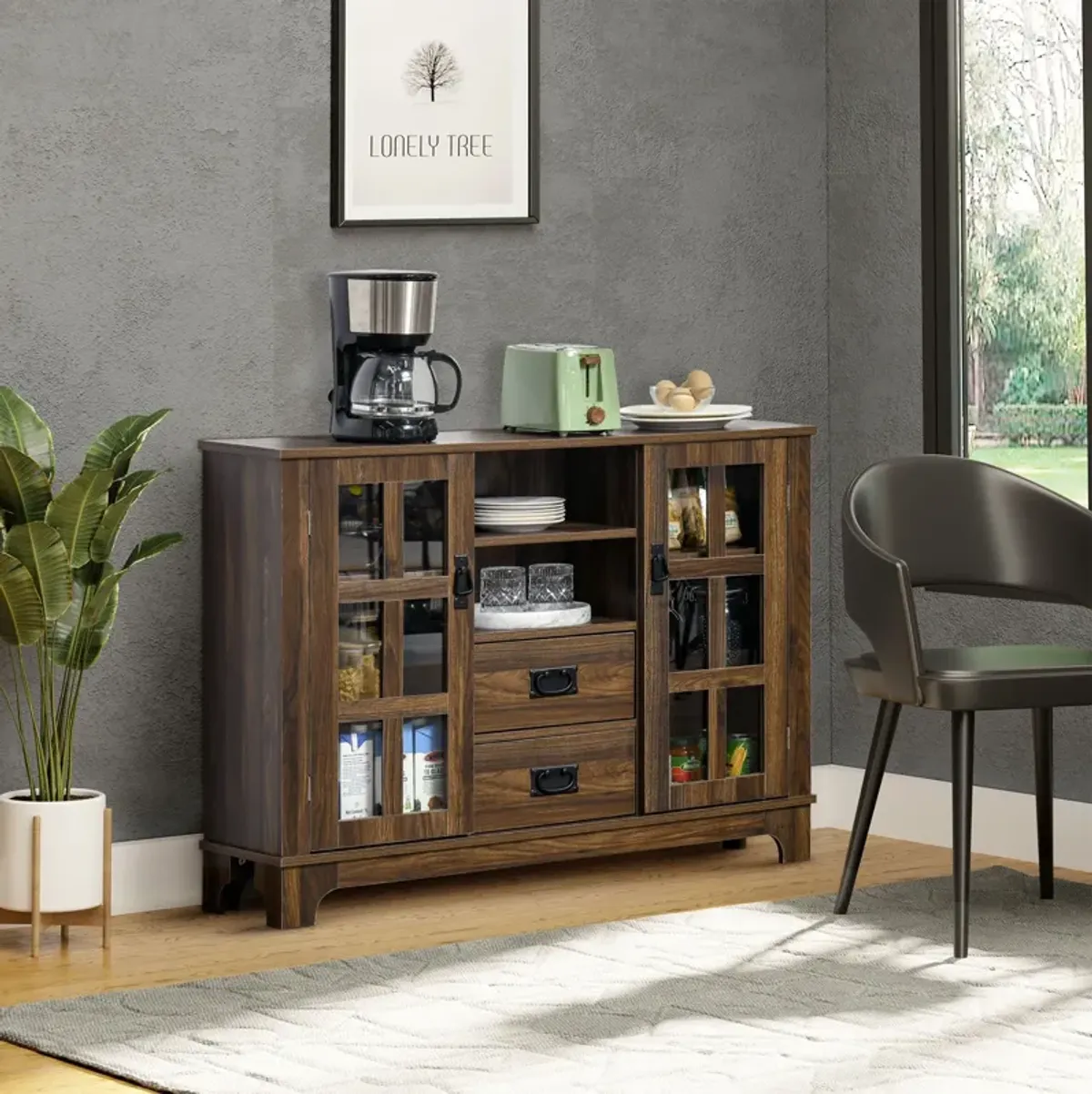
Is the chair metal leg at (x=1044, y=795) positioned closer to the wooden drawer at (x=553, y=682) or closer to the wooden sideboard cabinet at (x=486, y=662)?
the wooden sideboard cabinet at (x=486, y=662)

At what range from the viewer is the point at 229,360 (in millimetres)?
4504

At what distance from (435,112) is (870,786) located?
1.69m

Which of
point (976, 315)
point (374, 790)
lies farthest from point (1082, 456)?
point (374, 790)

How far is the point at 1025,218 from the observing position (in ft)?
16.1

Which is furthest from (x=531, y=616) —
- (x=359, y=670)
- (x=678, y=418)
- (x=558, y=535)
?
(x=678, y=418)

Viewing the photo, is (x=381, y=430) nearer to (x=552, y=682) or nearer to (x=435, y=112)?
(x=552, y=682)

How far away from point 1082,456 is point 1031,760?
2.21ft

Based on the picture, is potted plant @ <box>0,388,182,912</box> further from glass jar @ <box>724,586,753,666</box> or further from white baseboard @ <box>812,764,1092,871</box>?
white baseboard @ <box>812,764,1092,871</box>


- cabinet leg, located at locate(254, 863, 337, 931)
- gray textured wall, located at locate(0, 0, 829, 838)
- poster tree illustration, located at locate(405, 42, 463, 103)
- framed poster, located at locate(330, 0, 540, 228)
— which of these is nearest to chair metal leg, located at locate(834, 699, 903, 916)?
cabinet leg, located at locate(254, 863, 337, 931)

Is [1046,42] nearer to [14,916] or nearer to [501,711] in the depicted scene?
[501,711]

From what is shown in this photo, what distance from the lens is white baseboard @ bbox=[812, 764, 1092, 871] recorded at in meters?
4.79

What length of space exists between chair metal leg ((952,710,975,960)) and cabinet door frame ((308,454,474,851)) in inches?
39.5

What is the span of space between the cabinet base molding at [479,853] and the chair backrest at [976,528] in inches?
27.7

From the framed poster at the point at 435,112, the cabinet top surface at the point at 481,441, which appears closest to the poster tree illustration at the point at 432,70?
the framed poster at the point at 435,112
